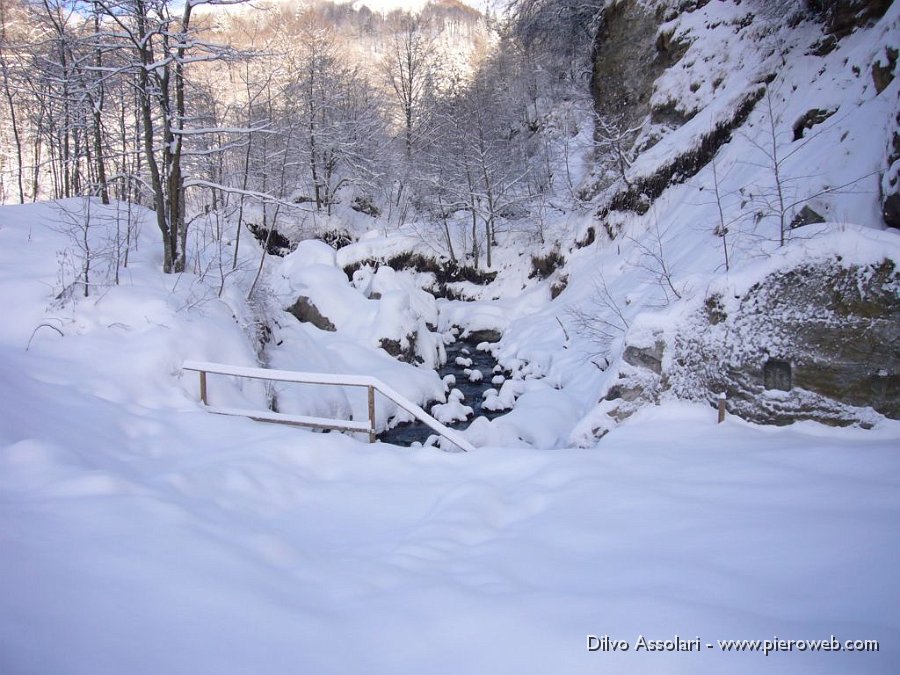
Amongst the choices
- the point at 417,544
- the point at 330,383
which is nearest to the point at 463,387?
the point at 330,383

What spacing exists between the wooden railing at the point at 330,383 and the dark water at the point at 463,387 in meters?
4.88

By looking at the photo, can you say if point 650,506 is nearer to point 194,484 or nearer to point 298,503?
point 298,503

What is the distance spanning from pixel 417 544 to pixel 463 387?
10.7m

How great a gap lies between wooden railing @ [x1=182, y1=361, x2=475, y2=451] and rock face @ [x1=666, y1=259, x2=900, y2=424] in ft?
10.3

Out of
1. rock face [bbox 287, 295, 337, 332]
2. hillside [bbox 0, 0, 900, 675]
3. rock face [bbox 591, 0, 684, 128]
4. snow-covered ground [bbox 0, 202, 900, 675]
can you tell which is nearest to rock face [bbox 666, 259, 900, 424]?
hillside [bbox 0, 0, 900, 675]

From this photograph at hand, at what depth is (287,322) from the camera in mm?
12383

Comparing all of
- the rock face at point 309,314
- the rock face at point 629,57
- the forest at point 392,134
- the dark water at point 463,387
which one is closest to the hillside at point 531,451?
the dark water at point 463,387

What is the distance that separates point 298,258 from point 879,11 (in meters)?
16.8

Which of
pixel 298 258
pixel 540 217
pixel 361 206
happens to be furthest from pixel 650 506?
pixel 361 206

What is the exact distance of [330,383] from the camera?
523 centimetres

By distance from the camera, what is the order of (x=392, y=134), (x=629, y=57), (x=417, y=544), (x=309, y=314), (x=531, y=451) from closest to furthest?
(x=417, y=544) < (x=531, y=451) < (x=309, y=314) < (x=629, y=57) < (x=392, y=134)

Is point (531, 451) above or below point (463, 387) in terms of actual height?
above

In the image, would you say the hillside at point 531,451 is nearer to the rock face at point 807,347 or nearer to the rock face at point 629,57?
the rock face at point 807,347

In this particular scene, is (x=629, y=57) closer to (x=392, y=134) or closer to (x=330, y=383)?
(x=330, y=383)
